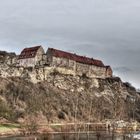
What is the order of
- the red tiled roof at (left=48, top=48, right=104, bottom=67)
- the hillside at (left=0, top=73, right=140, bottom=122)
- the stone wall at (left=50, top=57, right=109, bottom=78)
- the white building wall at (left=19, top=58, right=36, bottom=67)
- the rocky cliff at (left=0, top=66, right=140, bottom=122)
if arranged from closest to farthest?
the hillside at (left=0, top=73, right=140, bottom=122) < the rocky cliff at (left=0, top=66, right=140, bottom=122) < the white building wall at (left=19, top=58, right=36, bottom=67) < the stone wall at (left=50, top=57, right=109, bottom=78) < the red tiled roof at (left=48, top=48, right=104, bottom=67)

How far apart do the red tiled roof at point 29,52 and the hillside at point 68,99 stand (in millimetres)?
15936

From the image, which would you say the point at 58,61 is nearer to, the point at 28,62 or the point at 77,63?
the point at 77,63

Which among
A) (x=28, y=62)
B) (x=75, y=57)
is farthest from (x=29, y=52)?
(x=75, y=57)

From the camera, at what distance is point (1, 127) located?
8900 centimetres

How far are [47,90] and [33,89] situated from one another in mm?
8697

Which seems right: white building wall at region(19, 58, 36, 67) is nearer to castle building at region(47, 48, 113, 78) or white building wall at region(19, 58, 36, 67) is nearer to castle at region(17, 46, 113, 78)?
castle at region(17, 46, 113, 78)

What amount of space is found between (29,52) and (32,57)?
4.47m

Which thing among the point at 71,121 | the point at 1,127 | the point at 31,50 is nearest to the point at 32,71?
the point at 31,50

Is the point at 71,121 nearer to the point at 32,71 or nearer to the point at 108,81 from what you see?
the point at 32,71

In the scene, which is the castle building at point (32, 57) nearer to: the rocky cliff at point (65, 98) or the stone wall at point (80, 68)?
the stone wall at point (80, 68)

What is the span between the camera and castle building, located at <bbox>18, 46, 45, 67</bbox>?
169500mm

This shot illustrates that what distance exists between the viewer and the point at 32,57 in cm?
17050

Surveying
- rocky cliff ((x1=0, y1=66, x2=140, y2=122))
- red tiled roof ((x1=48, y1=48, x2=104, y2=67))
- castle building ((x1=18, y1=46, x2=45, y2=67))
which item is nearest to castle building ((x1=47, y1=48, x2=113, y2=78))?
red tiled roof ((x1=48, y1=48, x2=104, y2=67))

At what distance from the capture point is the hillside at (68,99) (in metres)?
120
